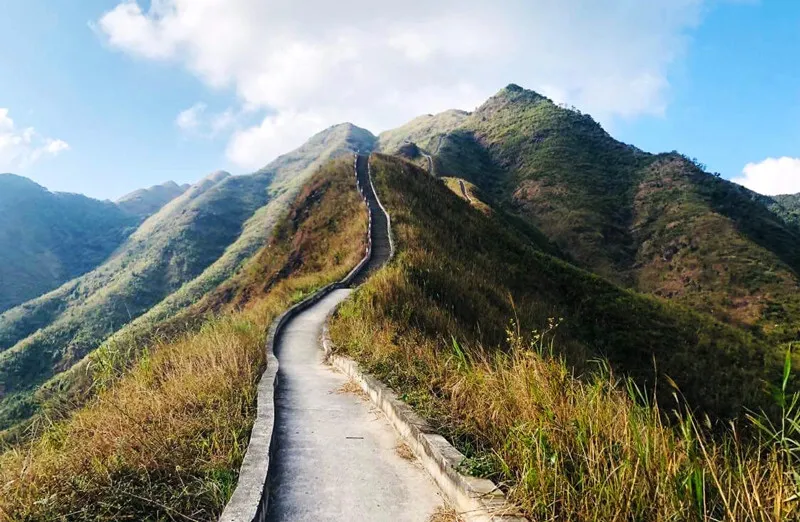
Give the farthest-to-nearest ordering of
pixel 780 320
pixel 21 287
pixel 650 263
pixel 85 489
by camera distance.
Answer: pixel 21 287 < pixel 650 263 < pixel 780 320 < pixel 85 489

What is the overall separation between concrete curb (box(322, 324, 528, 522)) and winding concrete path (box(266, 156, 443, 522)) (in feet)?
0.39

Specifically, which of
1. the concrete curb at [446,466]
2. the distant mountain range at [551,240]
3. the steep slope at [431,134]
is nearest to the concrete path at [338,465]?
the concrete curb at [446,466]

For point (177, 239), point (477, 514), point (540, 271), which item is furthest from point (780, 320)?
point (177, 239)

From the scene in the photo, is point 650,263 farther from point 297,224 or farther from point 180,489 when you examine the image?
point 180,489

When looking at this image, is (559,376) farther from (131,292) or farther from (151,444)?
(131,292)

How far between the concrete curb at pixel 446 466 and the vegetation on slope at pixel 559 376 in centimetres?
14

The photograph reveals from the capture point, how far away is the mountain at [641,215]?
145 ft

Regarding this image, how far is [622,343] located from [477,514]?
56.8 ft

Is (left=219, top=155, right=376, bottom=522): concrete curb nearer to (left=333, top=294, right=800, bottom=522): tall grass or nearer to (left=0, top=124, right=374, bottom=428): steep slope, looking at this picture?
(left=333, top=294, right=800, bottom=522): tall grass

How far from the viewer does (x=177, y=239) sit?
120625 mm

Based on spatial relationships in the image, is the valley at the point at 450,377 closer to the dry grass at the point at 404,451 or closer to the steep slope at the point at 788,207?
the dry grass at the point at 404,451

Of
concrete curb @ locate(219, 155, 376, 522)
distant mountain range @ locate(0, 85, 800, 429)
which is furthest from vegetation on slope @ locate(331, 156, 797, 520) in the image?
distant mountain range @ locate(0, 85, 800, 429)

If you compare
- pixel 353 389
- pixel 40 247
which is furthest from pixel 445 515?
pixel 40 247

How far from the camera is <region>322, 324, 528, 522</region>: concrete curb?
329cm
